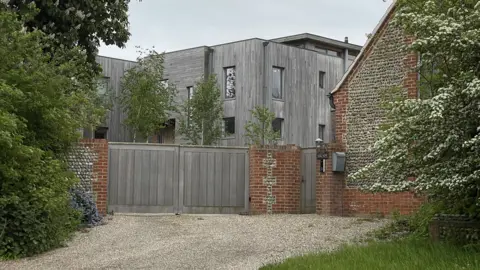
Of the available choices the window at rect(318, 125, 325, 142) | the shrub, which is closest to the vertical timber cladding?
the shrub

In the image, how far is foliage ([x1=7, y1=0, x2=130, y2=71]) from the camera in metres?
14.7

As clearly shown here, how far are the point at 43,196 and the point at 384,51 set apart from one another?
8684 millimetres

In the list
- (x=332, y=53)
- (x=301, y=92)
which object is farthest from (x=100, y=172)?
(x=332, y=53)

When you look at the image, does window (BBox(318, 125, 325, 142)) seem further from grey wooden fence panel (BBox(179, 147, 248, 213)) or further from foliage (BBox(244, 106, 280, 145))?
grey wooden fence panel (BBox(179, 147, 248, 213))

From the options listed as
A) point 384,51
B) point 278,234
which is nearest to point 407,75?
point 384,51

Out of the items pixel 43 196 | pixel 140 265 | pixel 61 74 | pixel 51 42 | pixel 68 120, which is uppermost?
pixel 51 42

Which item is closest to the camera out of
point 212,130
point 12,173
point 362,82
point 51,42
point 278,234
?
point 12,173

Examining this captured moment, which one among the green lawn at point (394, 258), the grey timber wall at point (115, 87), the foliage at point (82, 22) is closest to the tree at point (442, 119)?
the green lawn at point (394, 258)

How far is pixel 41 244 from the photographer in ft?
35.7

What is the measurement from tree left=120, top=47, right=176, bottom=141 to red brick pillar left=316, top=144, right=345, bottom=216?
16.9 metres

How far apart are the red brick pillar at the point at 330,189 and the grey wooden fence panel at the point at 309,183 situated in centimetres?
57

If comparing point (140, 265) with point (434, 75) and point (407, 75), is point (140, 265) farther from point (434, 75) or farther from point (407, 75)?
point (407, 75)

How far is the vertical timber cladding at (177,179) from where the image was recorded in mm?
16047

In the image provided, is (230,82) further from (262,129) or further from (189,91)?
(262,129)
